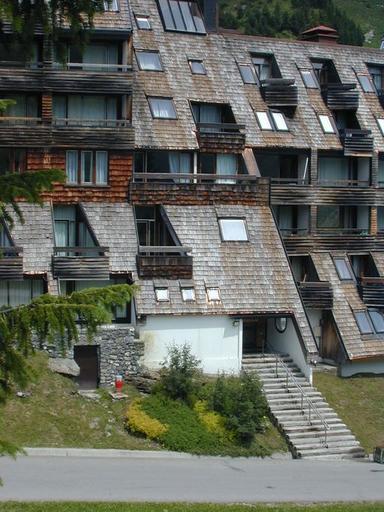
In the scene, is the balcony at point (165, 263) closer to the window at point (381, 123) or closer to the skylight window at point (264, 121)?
the skylight window at point (264, 121)

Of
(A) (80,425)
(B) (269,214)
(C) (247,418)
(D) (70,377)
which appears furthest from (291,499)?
(B) (269,214)

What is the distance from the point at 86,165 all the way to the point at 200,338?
8.17 m

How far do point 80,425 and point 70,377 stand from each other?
11.1 feet

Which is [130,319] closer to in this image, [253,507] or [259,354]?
[259,354]

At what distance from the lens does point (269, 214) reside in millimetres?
41625

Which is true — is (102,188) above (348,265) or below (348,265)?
above

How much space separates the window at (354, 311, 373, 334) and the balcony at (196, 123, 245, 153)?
8.46 m

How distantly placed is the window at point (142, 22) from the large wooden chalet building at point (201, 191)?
0.06m

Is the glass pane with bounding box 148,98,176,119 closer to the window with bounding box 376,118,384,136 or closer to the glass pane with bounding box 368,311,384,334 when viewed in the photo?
the window with bounding box 376,118,384,136

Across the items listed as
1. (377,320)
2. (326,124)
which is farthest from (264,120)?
(377,320)

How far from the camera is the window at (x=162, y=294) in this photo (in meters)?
37.6

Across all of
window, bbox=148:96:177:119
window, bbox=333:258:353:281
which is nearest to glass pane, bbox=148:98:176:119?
window, bbox=148:96:177:119

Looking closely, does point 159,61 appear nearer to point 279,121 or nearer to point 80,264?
point 279,121

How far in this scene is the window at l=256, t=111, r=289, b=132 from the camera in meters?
44.8
